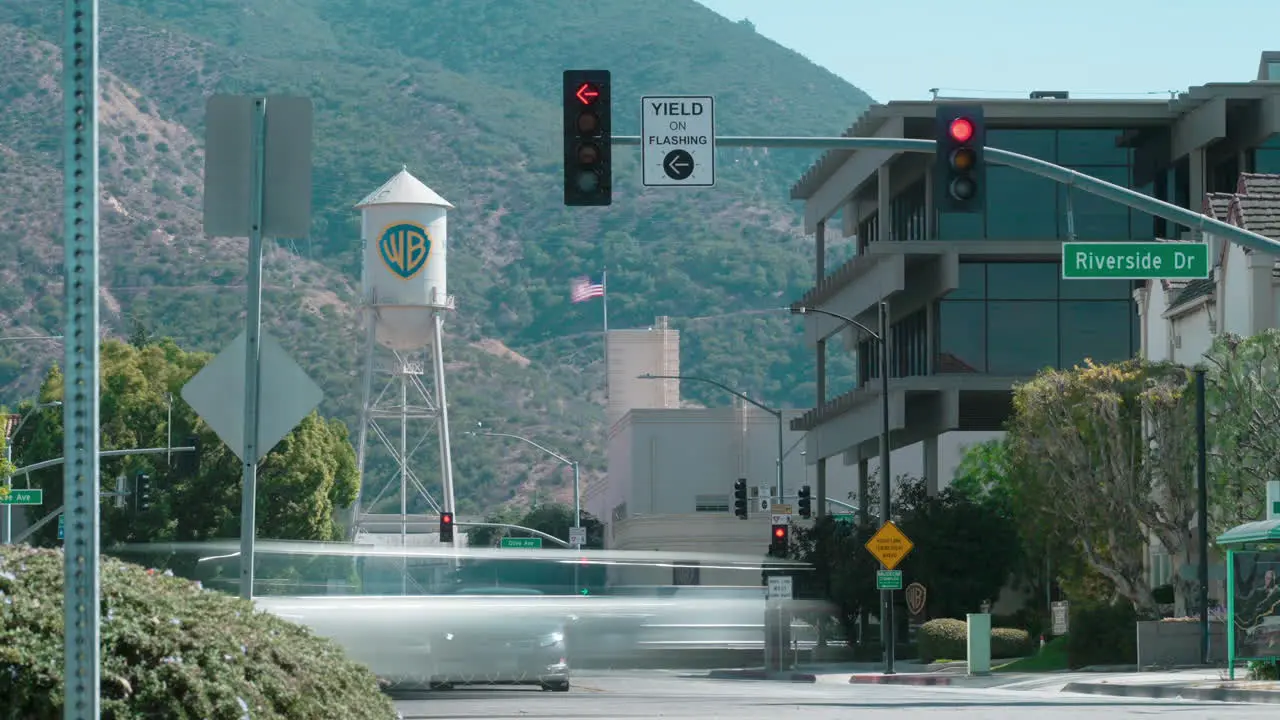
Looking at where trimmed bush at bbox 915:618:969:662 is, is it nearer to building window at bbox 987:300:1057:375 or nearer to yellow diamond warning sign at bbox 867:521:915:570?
yellow diamond warning sign at bbox 867:521:915:570

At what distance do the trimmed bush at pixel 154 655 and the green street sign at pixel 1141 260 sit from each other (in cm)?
1409

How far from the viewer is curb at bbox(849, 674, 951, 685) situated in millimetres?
40656

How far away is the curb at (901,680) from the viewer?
133ft

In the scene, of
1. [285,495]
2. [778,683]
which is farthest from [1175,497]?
[285,495]

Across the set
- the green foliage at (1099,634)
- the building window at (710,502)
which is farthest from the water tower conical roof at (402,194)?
the green foliage at (1099,634)

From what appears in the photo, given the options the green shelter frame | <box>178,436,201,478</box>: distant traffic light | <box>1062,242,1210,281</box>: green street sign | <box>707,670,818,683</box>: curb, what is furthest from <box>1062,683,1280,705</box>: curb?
<box>178,436,201,478</box>: distant traffic light

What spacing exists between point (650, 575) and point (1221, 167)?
34.8 meters

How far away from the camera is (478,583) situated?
33625 millimetres

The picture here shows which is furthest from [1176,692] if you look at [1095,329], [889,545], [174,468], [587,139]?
[174,468]

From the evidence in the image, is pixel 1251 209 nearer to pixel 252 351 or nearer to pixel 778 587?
pixel 778 587

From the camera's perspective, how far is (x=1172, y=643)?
39.4 m

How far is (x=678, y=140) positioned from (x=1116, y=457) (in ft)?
81.0

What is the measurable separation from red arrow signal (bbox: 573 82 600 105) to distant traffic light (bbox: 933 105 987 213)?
13.4ft

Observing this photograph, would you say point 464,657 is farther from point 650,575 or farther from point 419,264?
point 419,264
